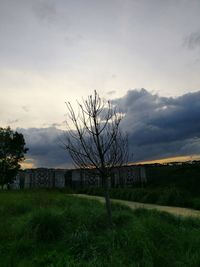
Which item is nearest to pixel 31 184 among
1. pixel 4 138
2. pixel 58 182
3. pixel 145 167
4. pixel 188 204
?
pixel 58 182

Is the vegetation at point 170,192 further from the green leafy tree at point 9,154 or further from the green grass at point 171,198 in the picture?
the green leafy tree at point 9,154

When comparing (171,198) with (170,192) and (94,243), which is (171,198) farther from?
(94,243)

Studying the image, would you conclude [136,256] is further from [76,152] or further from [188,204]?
[188,204]

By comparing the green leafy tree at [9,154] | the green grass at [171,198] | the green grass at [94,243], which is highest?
the green leafy tree at [9,154]

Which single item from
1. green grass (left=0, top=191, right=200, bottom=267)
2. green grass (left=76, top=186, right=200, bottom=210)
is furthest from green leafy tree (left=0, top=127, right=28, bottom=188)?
green grass (left=0, top=191, right=200, bottom=267)

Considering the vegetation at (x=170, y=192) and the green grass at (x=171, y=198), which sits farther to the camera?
the vegetation at (x=170, y=192)

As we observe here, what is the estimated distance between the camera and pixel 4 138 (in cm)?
4594

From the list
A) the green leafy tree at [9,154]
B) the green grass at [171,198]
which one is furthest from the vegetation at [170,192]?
the green leafy tree at [9,154]

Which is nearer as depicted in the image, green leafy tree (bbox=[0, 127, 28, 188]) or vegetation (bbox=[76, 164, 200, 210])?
vegetation (bbox=[76, 164, 200, 210])

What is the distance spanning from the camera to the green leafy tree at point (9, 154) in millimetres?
45250

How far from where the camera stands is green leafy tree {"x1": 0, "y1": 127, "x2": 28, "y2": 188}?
148ft

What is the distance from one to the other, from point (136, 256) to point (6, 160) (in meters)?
42.6

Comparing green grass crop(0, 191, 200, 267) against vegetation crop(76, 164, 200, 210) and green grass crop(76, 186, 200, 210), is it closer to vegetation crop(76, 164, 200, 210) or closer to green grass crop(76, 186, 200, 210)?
green grass crop(76, 186, 200, 210)

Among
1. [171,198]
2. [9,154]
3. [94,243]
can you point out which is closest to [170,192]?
[171,198]
